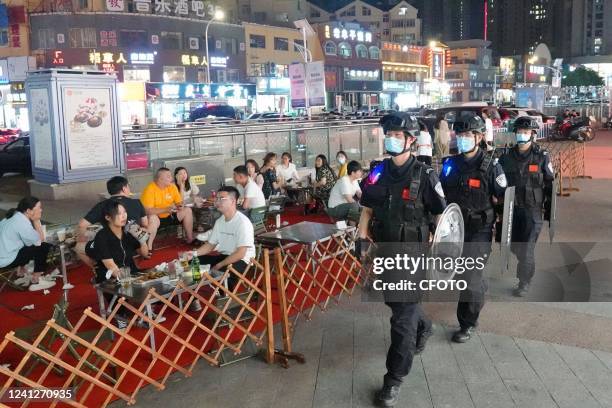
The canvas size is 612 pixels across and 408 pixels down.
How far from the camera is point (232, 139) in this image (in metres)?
12.2

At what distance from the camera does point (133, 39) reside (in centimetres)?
3947

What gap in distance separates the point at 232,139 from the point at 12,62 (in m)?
30.1

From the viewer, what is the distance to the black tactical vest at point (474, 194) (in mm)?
5148

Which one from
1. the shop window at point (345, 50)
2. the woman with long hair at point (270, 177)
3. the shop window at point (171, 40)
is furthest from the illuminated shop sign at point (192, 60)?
the woman with long hair at point (270, 177)

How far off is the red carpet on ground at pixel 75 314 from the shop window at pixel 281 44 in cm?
4411

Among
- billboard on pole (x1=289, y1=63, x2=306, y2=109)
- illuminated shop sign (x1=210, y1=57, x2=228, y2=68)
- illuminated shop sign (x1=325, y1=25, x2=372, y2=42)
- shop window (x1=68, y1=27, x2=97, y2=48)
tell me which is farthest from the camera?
illuminated shop sign (x1=325, y1=25, x2=372, y2=42)

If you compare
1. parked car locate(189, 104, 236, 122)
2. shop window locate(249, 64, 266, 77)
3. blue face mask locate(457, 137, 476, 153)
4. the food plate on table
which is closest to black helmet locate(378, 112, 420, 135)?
blue face mask locate(457, 137, 476, 153)

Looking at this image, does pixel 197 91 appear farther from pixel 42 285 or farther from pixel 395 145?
pixel 395 145

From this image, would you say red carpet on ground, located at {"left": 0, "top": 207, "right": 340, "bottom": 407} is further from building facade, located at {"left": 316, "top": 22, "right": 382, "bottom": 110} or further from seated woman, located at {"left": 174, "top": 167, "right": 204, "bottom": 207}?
building facade, located at {"left": 316, "top": 22, "right": 382, "bottom": 110}

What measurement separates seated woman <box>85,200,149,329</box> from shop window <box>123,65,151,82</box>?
115 feet

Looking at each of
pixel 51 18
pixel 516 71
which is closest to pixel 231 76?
pixel 51 18

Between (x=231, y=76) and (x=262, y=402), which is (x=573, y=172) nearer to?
(x=262, y=402)

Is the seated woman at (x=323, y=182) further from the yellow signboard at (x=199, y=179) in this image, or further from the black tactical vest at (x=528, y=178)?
the black tactical vest at (x=528, y=178)

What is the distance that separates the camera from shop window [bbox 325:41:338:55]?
178ft
